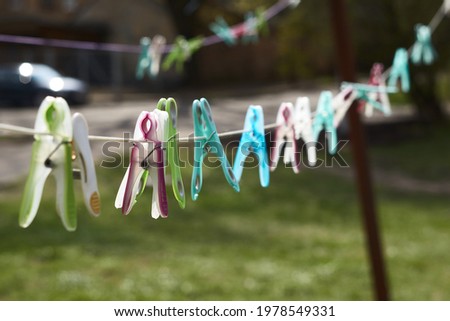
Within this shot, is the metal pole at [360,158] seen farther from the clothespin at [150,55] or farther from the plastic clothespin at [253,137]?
the plastic clothespin at [253,137]

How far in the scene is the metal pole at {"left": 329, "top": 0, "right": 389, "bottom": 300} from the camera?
2.71 metres

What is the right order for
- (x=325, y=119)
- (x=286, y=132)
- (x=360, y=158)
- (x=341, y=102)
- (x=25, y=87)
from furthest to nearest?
(x=25, y=87) → (x=360, y=158) → (x=341, y=102) → (x=325, y=119) → (x=286, y=132)

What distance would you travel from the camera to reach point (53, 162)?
1.23 metres

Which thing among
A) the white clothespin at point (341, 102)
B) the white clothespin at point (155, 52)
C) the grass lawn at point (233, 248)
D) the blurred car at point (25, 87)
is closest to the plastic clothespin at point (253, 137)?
the white clothespin at point (341, 102)

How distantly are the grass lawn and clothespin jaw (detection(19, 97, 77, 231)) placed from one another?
192cm

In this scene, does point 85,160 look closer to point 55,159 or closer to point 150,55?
point 55,159

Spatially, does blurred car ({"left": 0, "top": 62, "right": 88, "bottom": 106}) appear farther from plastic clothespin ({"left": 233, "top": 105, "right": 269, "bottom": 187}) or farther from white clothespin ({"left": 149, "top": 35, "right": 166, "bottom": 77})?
plastic clothespin ({"left": 233, "top": 105, "right": 269, "bottom": 187})

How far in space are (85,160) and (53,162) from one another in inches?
2.3

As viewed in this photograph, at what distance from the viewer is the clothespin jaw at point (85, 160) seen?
1.25 meters

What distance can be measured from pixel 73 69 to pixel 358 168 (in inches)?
692

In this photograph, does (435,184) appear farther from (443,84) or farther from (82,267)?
(443,84)

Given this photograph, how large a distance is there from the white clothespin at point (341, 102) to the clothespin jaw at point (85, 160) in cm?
95

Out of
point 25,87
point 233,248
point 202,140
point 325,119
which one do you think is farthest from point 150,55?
point 25,87

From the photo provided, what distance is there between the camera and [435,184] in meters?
8.91
